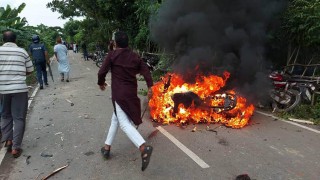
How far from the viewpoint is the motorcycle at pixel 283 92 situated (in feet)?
28.5

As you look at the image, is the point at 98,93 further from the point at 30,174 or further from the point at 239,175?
the point at 239,175

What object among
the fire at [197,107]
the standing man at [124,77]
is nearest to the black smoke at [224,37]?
the fire at [197,107]

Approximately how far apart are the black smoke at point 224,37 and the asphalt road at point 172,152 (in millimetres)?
1320

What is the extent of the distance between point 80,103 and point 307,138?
255 inches

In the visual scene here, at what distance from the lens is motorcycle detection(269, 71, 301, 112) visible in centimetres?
868

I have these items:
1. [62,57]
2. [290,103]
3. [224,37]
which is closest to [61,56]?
[62,57]

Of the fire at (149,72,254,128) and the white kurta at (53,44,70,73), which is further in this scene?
the white kurta at (53,44,70,73)

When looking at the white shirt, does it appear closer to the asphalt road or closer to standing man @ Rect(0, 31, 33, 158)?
standing man @ Rect(0, 31, 33, 158)

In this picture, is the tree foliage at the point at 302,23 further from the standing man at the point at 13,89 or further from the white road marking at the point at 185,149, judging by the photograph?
the standing man at the point at 13,89

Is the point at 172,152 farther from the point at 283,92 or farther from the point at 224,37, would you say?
the point at 224,37

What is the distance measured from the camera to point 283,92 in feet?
28.9

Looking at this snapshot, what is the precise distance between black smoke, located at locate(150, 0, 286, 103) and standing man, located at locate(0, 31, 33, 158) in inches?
163

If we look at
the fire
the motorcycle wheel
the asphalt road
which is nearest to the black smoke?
the motorcycle wheel

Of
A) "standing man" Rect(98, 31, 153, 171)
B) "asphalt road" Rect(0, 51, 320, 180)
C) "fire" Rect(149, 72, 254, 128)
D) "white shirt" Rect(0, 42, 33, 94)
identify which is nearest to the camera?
"asphalt road" Rect(0, 51, 320, 180)
